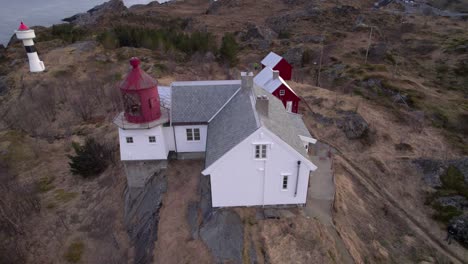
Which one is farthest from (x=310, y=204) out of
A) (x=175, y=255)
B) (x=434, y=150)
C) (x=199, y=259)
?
(x=434, y=150)

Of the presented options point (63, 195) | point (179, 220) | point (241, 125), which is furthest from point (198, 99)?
point (63, 195)

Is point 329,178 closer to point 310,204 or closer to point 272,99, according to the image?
point 310,204

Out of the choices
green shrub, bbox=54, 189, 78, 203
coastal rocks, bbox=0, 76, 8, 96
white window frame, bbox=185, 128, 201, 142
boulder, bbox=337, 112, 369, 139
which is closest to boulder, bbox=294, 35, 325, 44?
boulder, bbox=337, 112, 369, 139

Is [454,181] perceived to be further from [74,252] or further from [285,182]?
[74,252]

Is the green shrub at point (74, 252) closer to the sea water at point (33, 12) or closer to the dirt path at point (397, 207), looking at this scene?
the dirt path at point (397, 207)

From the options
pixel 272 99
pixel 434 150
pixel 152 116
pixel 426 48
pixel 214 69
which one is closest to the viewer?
pixel 152 116

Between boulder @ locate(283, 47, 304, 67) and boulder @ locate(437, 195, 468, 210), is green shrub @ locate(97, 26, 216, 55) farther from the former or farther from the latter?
boulder @ locate(437, 195, 468, 210)

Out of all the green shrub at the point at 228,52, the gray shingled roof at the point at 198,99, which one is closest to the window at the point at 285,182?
the gray shingled roof at the point at 198,99
